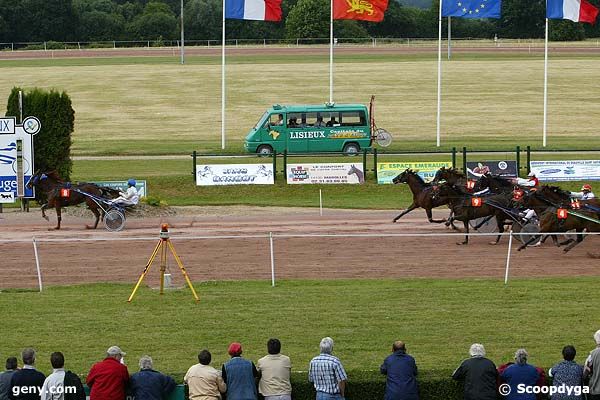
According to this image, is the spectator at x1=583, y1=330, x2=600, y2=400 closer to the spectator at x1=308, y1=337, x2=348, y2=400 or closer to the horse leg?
the spectator at x1=308, y1=337, x2=348, y2=400

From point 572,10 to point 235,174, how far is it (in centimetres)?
1362

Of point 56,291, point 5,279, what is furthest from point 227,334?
point 5,279

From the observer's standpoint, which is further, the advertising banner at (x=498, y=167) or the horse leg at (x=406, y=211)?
the advertising banner at (x=498, y=167)

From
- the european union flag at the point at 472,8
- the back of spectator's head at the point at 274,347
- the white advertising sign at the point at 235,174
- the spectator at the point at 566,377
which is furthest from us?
the european union flag at the point at 472,8

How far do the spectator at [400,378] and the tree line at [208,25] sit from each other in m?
84.1

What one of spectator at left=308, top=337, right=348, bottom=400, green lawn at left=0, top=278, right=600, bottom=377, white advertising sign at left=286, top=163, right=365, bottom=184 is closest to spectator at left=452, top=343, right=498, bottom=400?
spectator at left=308, top=337, right=348, bottom=400

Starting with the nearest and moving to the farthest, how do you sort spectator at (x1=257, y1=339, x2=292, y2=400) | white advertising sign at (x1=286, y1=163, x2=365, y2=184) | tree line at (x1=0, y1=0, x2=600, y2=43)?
spectator at (x1=257, y1=339, x2=292, y2=400) < white advertising sign at (x1=286, y1=163, x2=365, y2=184) < tree line at (x1=0, y1=0, x2=600, y2=43)

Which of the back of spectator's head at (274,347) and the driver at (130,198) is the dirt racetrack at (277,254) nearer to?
the driver at (130,198)

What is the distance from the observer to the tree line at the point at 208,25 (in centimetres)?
10081

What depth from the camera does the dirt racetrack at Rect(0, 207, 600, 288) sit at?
23.8m

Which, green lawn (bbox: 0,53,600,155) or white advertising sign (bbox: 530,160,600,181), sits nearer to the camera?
white advertising sign (bbox: 530,160,600,181)

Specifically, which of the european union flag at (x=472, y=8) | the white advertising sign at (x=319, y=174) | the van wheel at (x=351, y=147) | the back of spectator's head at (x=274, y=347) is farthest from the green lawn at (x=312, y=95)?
the back of spectator's head at (x=274, y=347)

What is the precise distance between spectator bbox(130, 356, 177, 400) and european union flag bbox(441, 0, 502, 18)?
3122cm

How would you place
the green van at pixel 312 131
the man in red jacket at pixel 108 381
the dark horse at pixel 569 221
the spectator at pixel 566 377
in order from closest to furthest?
1. the man in red jacket at pixel 108 381
2. the spectator at pixel 566 377
3. the dark horse at pixel 569 221
4. the green van at pixel 312 131
